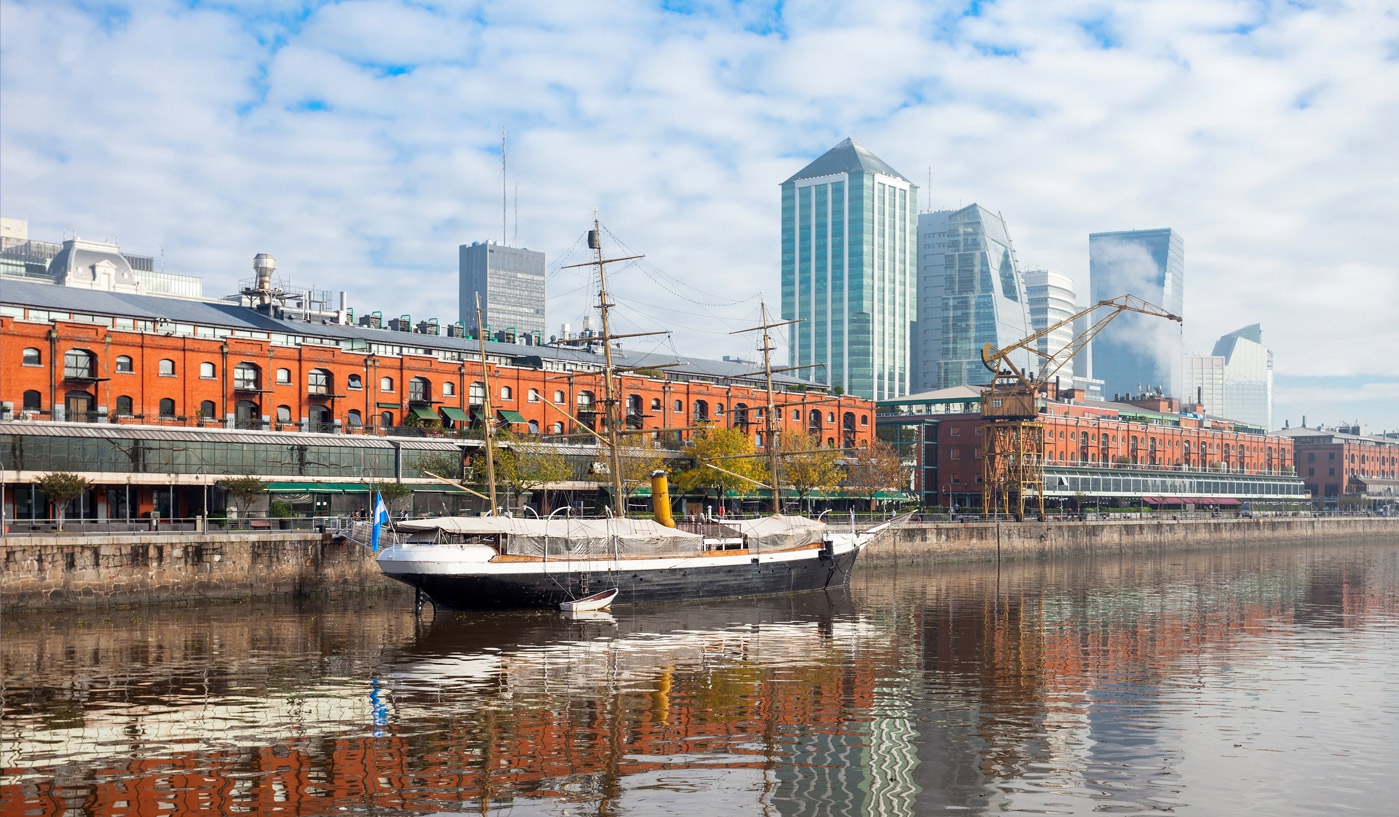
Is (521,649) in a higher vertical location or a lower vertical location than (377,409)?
lower

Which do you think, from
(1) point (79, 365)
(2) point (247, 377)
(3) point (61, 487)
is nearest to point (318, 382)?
(2) point (247, 377)

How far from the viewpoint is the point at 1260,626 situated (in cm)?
5391

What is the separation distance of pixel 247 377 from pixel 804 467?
43903 mm

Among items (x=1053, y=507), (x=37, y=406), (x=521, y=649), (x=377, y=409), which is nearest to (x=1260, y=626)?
(x=521, y=649)

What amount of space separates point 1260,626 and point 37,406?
221 feet

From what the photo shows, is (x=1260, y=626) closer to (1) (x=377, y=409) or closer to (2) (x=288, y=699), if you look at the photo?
(2) (x=288, y=699)

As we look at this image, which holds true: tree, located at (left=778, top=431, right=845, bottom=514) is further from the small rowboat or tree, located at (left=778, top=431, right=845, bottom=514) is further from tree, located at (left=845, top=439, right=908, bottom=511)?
the small rowboat

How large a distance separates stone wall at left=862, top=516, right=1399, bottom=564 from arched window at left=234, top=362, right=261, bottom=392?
→ 44.0 m

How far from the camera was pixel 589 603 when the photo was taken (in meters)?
55.8

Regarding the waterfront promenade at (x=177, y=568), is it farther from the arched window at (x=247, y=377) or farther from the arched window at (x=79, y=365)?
the arched window at (x=247, y=377)

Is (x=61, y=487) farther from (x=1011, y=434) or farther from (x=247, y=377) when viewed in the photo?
(x=1011, y=434)

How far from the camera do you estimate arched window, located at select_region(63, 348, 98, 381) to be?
74688 millimetres

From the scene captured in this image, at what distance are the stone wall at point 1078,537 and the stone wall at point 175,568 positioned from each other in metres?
40.8

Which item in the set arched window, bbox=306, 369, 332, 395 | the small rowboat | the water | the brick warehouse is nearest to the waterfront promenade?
the water
